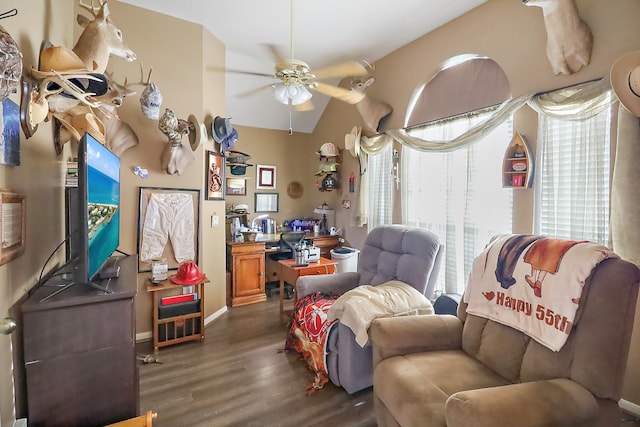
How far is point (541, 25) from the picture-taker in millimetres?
2275

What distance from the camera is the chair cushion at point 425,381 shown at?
1334mm

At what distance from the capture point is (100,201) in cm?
163

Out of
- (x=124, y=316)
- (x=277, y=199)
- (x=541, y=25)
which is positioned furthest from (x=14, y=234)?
(x=277, y=199)

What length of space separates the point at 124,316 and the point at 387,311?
1511 millimetres

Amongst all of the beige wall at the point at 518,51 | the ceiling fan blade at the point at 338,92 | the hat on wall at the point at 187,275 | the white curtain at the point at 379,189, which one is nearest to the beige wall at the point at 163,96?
the hat on wall at the point at 187,275

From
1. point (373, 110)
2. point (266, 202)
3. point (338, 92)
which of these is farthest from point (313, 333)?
point (266, 202)

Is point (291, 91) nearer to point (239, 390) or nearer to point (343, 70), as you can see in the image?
point (343, 70)

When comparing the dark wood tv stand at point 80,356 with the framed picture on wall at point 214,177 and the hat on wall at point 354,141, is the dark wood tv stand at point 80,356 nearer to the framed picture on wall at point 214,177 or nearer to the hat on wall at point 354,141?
the framed picture on wall at point 214,177

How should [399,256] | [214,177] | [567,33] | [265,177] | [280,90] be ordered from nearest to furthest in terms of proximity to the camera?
[567,33]
[280,90]
[399,256]
[214,177]
[265,177]

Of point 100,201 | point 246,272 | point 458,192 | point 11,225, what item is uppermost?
point 458,192

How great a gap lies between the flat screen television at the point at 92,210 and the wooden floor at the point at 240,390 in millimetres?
1038

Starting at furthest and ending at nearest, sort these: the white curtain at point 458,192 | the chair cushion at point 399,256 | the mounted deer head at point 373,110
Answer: the mounted deer head at point 373,110 → the white curtain at point 458,192 → the chair cushion at point 399,256

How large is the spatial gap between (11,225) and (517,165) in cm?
307

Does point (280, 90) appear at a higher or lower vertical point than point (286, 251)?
higher
